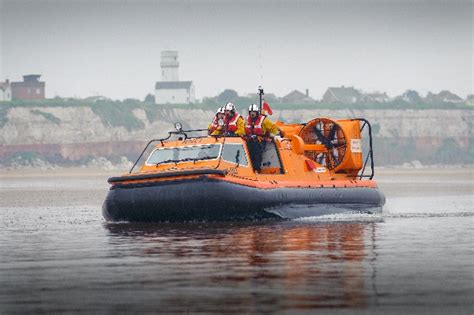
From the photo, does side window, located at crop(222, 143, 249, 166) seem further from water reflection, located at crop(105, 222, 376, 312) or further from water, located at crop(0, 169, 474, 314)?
water reflection, located at crop(105, 222, 376, 312)

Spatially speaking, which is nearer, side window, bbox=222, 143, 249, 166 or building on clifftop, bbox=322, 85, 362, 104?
side window, bbox=222, 143, 249, 166

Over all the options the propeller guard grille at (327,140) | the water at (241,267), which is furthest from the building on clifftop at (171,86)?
the water at (241,267)

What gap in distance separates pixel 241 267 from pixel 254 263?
457 mm

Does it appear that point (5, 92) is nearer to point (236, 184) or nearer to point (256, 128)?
point (256, 128)

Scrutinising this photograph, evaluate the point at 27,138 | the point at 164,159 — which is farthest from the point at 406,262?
the point at 27,138

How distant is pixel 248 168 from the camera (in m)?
22.7

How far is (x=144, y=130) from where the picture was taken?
440 feet

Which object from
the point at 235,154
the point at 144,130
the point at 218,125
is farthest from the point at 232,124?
the point at 144,130

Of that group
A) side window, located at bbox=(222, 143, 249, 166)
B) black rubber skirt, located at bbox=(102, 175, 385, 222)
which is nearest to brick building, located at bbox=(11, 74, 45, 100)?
black rubber skirt, located at bbox=(102, 175, 385, 222)

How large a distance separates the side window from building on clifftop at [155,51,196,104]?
130 m

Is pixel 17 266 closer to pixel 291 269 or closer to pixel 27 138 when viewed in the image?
pixel 291 269

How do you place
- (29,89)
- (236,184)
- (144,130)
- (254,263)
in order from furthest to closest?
(29,89), (144,130), (236,184), (254,263)

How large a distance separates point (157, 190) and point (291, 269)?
838 cm

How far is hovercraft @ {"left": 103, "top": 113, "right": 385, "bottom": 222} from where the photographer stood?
21656mm
